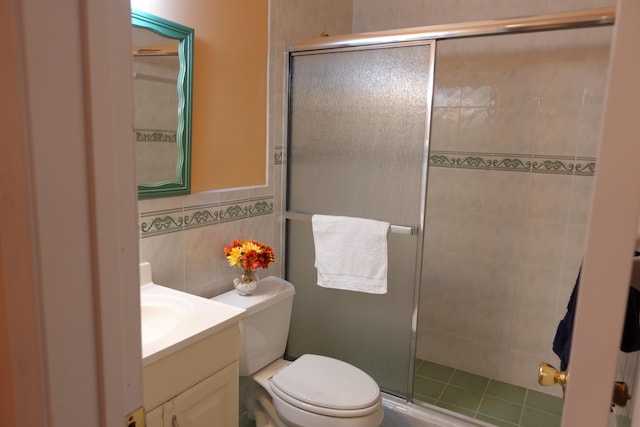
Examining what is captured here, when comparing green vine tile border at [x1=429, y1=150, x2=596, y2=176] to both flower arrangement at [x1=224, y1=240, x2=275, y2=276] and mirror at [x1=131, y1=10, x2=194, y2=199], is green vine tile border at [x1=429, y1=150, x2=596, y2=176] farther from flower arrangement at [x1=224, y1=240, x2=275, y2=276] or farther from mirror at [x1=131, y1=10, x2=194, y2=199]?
mirror at [x1=131, y1=10, x2=194, y2=199]

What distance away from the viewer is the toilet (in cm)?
172

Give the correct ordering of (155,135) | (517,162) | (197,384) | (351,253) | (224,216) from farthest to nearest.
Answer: (517,162) → (351,253) → (224,216) → (155,135) → (197,384)

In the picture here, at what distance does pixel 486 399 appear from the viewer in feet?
8.25

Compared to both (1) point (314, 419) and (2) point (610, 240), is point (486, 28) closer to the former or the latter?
(2) point (610, 240)

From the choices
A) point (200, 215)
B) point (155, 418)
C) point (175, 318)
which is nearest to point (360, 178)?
point (200, 215)

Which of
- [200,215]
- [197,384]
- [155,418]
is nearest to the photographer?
[155,418]

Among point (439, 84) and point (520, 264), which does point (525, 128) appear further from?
point (520, 264)

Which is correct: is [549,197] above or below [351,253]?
above

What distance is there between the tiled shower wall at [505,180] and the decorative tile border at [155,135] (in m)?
1.59

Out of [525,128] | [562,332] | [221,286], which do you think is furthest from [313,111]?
[562,332]

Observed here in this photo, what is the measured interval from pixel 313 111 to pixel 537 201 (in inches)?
52.1

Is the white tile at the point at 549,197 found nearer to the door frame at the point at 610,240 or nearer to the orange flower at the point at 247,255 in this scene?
the orange flower at the point at 247,255

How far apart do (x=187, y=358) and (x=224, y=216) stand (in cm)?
77

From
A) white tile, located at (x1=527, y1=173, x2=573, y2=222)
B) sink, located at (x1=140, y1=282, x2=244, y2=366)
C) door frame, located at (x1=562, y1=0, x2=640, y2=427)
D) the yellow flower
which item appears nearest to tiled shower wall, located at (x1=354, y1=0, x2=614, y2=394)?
white tile, located at (x1=527, y1=173, x2=573, y2=222)
